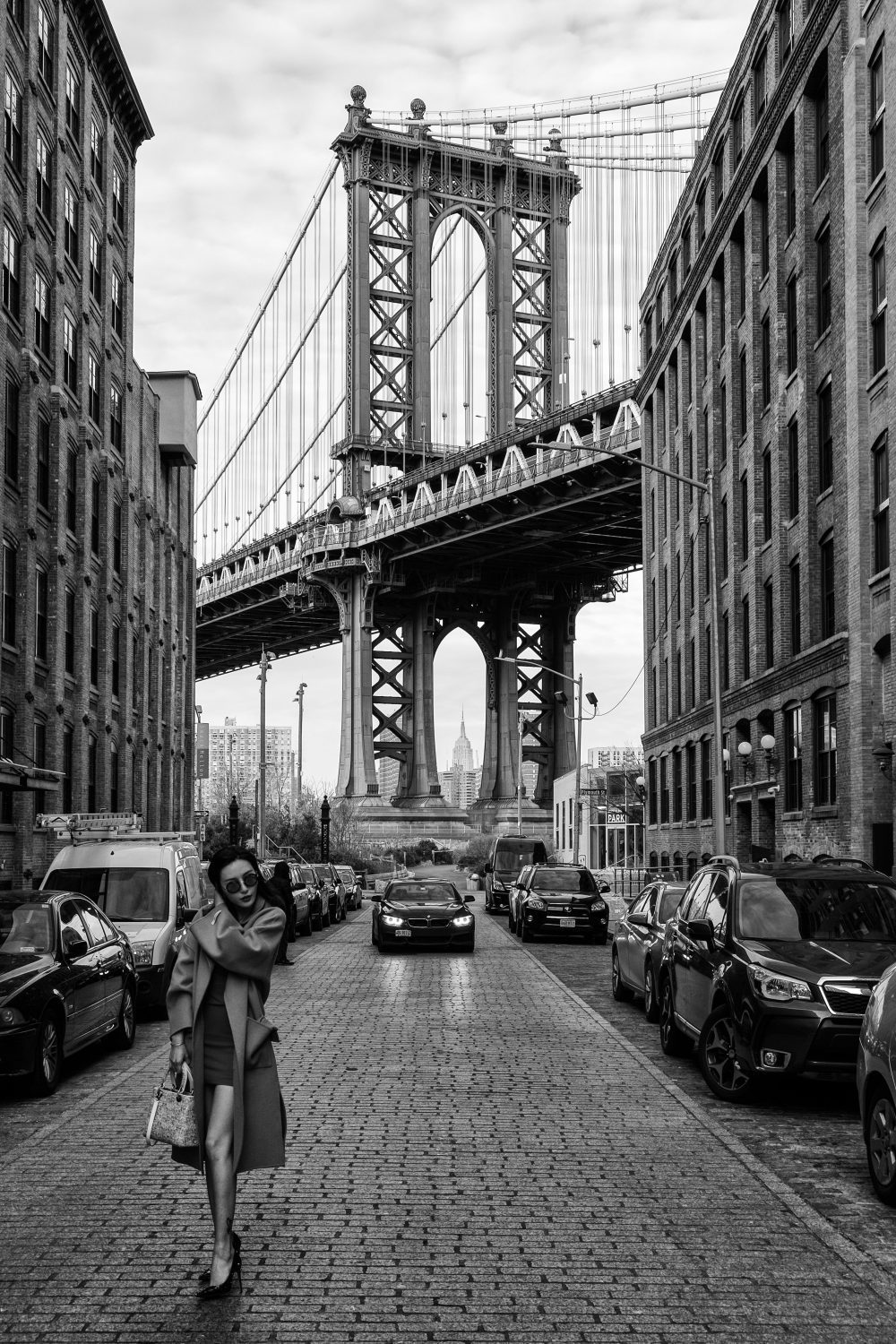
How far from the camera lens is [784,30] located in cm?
3462

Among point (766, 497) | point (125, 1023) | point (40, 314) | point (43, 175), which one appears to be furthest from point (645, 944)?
point (43, 175)

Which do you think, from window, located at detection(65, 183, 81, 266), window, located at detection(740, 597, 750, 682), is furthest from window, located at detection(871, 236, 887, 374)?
window, located at detection(65, 183, 81, 266)

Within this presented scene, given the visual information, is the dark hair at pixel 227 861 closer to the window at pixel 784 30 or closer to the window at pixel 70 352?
the window at pixel 70 352

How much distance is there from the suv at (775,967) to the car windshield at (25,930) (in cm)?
487

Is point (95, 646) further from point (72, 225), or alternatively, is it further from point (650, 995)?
point (650, 995)

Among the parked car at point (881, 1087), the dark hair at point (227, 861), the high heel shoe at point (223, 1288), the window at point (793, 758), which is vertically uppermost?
the window at point (793, 758)

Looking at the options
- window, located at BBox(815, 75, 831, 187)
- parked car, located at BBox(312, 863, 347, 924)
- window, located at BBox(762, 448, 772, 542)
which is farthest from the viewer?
parked car, located at BBox(312, 863, 347, 924)

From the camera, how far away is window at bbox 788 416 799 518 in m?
32.7

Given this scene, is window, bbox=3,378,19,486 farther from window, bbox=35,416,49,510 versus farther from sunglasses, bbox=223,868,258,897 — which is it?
sunglasses, bbox=223,868,258,897

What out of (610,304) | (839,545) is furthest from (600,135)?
(839,545)

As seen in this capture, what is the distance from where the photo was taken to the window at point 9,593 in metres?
30.4

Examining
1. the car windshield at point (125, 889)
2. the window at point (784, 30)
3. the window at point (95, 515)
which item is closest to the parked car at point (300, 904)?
the window at point (95, 515)

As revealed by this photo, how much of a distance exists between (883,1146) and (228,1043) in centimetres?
357

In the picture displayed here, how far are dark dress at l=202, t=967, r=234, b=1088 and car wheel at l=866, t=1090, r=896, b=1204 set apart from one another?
338 cm
